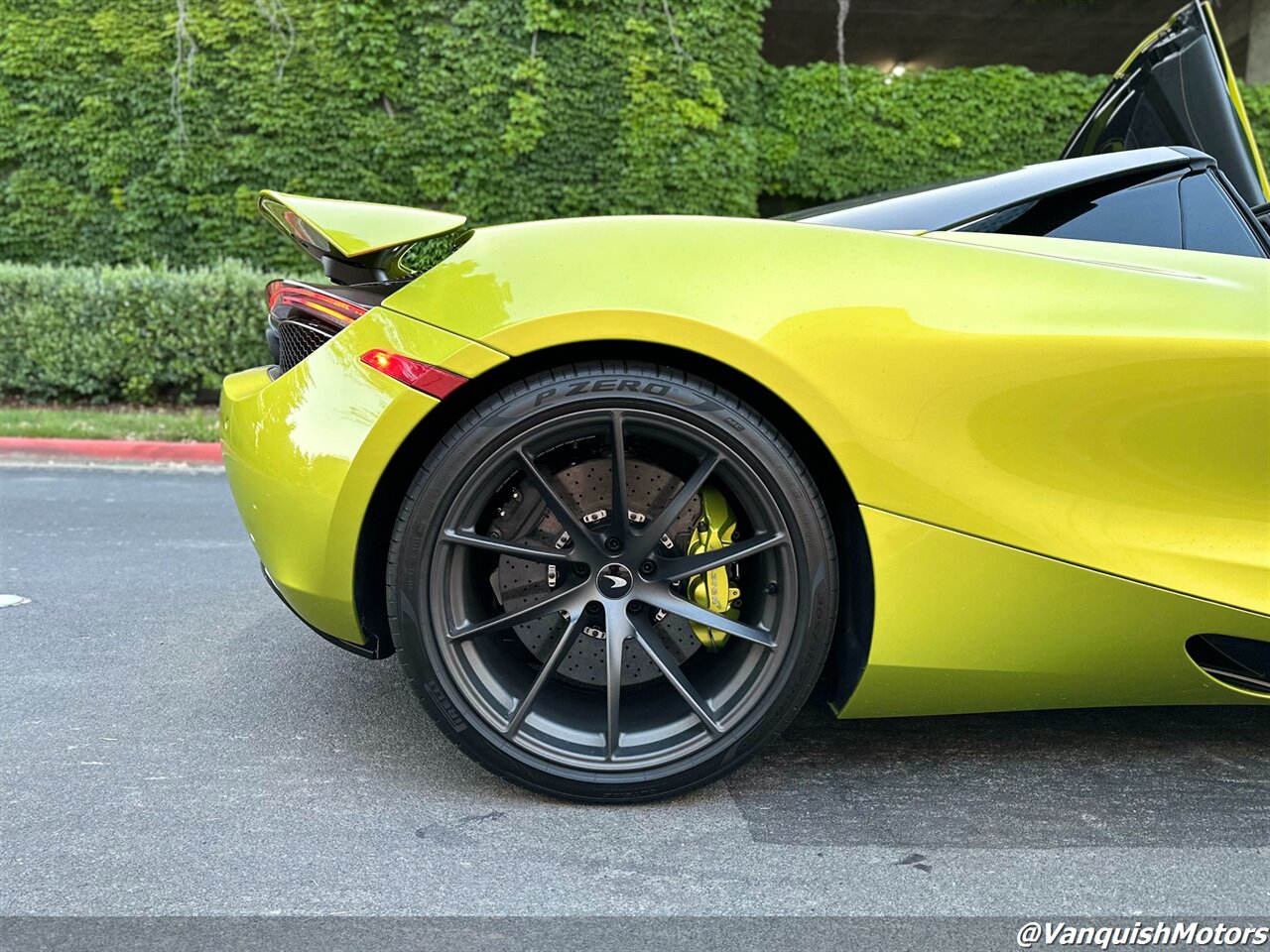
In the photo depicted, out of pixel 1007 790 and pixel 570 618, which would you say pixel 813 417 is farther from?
pixel 1007 790

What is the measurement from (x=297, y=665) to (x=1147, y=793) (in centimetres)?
219

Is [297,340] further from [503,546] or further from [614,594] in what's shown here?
[614,594]

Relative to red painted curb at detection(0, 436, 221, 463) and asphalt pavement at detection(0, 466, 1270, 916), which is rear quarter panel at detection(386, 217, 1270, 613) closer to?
asphalt pavement at detection(0, 466, 1270, 916)

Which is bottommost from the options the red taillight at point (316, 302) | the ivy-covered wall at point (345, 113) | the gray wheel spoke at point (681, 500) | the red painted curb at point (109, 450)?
the red painted curb at point (109, 450)

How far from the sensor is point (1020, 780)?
2.20 meters

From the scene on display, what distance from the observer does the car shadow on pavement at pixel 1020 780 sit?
198 centimetres

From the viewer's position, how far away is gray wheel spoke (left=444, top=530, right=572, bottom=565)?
1.96 meters

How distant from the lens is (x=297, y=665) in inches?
113

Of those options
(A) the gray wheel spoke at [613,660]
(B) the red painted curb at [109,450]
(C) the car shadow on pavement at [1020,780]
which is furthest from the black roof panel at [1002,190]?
(B) the red painted curb at [109,450]

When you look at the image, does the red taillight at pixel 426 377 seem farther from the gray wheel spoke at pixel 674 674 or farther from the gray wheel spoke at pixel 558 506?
the gray wheel spoke at pixel 674 674

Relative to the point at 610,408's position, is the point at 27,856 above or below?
below

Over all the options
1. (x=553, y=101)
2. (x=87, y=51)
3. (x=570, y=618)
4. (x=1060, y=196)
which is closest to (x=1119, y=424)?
(x=1060, y=196)

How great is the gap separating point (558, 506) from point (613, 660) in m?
0.32

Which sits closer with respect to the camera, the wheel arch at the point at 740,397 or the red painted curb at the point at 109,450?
the wheel arch at the point at 740,397
